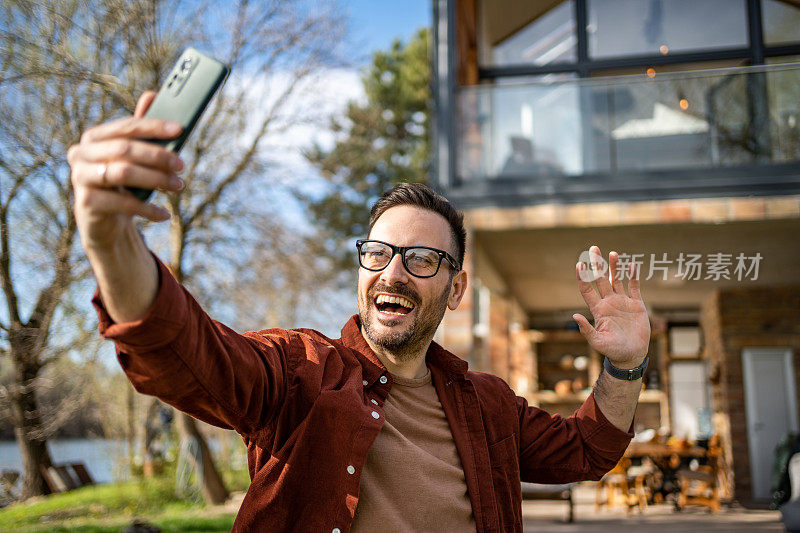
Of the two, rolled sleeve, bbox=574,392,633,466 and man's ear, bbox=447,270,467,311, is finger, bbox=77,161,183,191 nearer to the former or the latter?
man's ear, bbox=447,270,467,311

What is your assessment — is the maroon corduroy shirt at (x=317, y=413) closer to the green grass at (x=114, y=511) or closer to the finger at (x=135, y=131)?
the finger at (x=135, y=131)

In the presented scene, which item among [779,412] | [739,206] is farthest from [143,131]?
[779,412]

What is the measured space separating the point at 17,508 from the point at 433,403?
318 inches

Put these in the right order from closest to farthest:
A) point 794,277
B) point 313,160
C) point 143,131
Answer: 1. point 143,131
2. point 794,277
3. point 313,160

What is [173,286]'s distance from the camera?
1.03 metres

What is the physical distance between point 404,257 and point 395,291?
0.08 metres

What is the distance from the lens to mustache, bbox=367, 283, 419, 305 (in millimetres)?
1626

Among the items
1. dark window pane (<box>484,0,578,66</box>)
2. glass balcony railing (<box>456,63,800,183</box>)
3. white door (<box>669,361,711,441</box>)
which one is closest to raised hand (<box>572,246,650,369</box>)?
glass balcony railing (<box>456,63,800,183</box>)

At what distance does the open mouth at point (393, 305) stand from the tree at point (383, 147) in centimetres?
1402

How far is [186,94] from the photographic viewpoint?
0.94 m

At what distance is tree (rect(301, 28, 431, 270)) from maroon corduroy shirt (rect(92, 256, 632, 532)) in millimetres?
13956

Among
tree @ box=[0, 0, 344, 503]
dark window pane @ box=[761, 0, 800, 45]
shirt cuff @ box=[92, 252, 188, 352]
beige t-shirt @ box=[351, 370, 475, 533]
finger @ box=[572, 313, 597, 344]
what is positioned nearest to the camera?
shirt cuff @ box=[92, 252, 188, 352]

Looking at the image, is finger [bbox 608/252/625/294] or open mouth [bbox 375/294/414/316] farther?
finger [bbox 608/252/625/294]

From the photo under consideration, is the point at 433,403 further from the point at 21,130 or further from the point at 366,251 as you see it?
the point at 21,130
